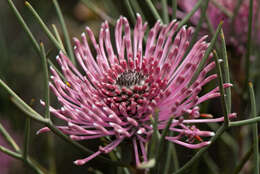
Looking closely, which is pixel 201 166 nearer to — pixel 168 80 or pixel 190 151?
pixel 190 151

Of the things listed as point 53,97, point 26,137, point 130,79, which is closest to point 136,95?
point 130,79

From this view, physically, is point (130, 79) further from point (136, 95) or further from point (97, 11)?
point (97, 11)

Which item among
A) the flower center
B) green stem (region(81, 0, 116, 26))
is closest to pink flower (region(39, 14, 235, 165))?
the flower center

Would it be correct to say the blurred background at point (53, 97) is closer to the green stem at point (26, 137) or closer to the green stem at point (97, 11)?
the green stem at point (97, 11)

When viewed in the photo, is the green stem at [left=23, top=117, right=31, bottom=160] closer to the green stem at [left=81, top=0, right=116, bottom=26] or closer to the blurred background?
the blurred background

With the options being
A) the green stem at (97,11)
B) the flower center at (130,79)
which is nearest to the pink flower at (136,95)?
the flower center at (130,79)

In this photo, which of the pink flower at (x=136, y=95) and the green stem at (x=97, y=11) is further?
the green stem at (x=97, y=11)
